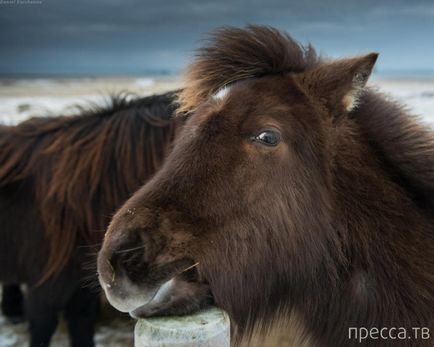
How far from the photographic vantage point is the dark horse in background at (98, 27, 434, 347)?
180 cm

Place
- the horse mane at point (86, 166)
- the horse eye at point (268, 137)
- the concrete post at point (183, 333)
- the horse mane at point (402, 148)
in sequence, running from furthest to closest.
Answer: the horse mane at point (86, 166) < the horse mane at point (402, 148) < the horse eye at point (268, 137) < the concrete post at point (183, 333)

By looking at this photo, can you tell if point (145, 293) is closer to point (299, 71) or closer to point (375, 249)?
point (375, 249)

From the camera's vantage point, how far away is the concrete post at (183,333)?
4.60ft

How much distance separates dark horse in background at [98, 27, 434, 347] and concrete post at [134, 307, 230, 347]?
212mm

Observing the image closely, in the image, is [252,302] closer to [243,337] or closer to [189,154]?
[243,337]

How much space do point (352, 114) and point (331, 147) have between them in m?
0.27

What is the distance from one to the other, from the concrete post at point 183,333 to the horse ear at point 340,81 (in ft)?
3.50

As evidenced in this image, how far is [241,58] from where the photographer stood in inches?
87.6

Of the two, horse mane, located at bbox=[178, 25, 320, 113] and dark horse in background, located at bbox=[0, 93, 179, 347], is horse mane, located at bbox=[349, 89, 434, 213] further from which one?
dark horse in background, located at bbox=[0, 93, 179, 347]

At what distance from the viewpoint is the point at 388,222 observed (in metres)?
2.06

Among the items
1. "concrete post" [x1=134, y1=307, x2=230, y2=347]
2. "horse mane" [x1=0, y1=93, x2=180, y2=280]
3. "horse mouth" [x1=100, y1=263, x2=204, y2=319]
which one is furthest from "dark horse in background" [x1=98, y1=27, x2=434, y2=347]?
"horse mane" [x1=0, y1=93, x2=180, y2=280]

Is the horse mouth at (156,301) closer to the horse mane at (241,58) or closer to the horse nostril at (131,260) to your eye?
the horse nostril at (131,260)

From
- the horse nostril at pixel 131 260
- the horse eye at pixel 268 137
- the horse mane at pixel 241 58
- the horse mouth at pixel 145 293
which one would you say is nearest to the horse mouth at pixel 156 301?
the horse mouth at pixel 145 293

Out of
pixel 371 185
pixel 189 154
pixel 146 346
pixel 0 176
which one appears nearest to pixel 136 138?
pixel 0 176
